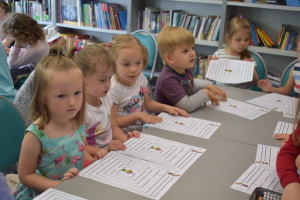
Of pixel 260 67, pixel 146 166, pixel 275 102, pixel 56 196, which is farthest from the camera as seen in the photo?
pixel 260 67

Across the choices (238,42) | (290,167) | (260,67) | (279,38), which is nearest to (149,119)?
(290,167)

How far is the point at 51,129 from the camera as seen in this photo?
4.50ft

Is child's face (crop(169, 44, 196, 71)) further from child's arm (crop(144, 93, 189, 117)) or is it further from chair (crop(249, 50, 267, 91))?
chair (crop(249, 50, 267, 91))

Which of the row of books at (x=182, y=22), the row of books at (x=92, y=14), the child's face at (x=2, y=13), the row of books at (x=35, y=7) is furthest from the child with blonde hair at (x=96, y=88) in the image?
the row of books at (x=35, y=7)

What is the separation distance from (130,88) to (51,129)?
691mm

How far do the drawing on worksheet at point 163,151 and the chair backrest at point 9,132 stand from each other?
0.51 m

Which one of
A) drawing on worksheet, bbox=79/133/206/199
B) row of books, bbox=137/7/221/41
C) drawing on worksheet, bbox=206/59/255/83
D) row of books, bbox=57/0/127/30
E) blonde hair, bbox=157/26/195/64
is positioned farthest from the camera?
row of books, bbox=57/0/127/30

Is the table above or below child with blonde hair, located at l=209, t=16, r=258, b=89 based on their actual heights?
below

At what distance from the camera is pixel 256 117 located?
1933 millimetres

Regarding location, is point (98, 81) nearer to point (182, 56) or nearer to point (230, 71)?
point (182, 56)

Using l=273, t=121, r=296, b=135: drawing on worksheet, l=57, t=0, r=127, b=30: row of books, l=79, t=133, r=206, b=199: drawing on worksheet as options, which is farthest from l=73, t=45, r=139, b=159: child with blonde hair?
l=57, t=0, r=127, b=30: row of books

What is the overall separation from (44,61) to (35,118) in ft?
0.72

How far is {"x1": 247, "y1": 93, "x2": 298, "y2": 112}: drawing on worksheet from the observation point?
2117 millimetres

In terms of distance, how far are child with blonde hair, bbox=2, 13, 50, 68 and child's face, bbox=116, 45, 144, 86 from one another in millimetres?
1632
